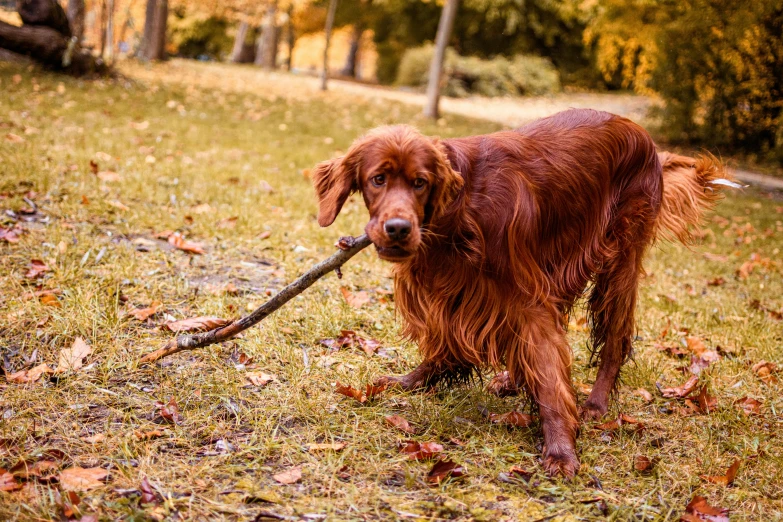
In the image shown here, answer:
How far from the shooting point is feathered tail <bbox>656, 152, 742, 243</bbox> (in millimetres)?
3283

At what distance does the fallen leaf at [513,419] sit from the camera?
288 cm

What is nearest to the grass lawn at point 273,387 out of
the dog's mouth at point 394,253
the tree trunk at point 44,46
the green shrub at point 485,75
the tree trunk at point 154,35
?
the dog's mouth at point 394,253

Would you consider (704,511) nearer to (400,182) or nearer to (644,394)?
(644,394)

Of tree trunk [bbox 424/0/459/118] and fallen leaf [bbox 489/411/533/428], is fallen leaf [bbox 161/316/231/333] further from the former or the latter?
tree trunk [bbox 424/0/459/118]

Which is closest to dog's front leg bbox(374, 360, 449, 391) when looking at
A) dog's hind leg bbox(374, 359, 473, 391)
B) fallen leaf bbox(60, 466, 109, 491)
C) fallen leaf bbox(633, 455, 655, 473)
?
dog's hind leg bbox(374, 359, 473, 391)

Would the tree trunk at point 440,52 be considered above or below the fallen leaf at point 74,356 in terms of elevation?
above

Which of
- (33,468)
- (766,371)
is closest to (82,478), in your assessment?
(33,468)

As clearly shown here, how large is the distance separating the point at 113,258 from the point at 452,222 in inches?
99.0

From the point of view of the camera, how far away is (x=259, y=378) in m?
3.04

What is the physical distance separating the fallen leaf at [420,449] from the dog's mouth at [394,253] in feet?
A: 2.46

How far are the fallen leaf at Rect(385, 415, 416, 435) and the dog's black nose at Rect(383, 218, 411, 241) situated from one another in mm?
874

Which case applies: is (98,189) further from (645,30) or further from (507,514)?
(645,30)

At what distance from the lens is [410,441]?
263cm

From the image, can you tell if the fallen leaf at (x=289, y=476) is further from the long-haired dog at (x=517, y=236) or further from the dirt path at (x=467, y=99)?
the dirt path at (x=467, y=99)
